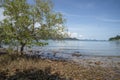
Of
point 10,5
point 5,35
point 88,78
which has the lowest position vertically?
point 88,78

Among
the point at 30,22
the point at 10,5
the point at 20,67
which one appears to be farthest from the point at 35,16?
the point at 20,67

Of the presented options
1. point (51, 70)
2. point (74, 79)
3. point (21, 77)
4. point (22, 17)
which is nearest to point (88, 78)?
point (74, 79)

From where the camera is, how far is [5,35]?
2428cm

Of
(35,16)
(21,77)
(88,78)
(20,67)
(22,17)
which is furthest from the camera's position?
(35,16)

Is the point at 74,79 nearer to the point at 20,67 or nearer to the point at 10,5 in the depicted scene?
the point at 20,67

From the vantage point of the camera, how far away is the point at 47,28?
2648 centimetres

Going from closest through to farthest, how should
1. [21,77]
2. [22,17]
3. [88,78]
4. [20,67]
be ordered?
1. [21,77]
2. [88,78]
3. [20,67]
4. [22,17]

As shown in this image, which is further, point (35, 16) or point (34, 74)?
point (35, 16)

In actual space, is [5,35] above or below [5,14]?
below

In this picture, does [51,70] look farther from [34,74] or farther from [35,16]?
[35,16]

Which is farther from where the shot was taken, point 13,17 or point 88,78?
point 13,17

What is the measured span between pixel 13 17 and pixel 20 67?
885cm

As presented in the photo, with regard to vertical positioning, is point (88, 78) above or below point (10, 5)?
below

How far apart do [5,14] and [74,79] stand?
1389 cm
